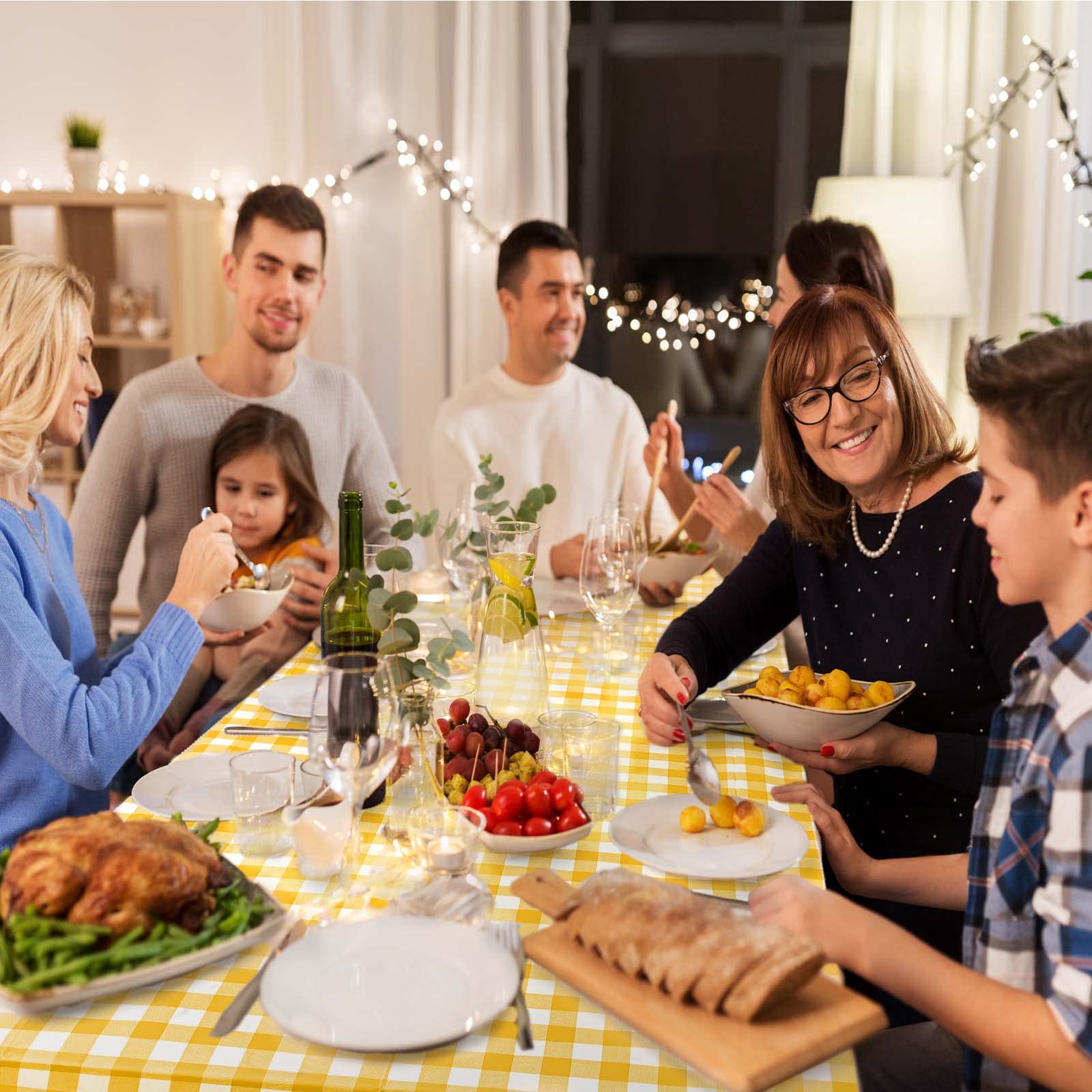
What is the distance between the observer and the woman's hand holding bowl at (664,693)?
5.11 feet

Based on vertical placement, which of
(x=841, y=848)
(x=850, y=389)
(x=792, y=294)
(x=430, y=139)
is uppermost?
(x=430, y=139)

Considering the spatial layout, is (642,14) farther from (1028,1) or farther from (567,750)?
(567,750)

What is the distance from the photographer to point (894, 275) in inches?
134

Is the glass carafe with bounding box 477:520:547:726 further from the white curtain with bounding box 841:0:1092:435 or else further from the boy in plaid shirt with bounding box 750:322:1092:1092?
the white curtain with bounding box 841:0:1092:435

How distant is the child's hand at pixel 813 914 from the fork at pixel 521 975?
0.19 meters

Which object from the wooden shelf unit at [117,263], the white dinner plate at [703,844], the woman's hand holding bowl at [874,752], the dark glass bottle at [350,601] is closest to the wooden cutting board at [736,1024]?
the white dinner plate at [703,844]

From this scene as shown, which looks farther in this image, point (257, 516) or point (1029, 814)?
point (257, 516)

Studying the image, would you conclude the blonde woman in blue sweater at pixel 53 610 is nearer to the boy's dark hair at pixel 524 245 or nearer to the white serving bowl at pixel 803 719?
the white serving bowl at pixel 803 719

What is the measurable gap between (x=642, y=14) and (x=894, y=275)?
1447mm

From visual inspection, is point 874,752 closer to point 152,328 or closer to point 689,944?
point 689,944

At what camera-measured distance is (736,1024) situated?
2.70 ft

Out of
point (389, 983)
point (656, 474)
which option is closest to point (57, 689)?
point (389, 983)


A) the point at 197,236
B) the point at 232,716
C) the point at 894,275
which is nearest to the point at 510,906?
the point at 232,716

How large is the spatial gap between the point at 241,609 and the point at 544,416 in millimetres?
1704
